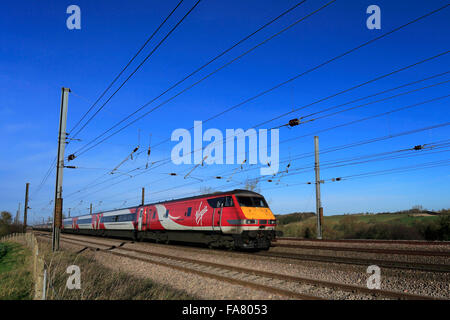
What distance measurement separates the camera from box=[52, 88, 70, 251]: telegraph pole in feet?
59.3

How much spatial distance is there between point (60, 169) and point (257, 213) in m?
12.5

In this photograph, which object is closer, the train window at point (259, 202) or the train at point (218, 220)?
the train at point (218, 220)

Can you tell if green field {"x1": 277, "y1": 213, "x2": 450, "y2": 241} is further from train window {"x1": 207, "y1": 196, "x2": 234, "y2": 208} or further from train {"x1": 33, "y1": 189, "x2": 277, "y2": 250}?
train window {"x1": 207, "y1": 196, "x2": 234, "y2": 208}

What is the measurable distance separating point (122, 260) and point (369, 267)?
11.2 m

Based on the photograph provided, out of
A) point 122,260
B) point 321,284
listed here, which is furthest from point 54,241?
point 321,284

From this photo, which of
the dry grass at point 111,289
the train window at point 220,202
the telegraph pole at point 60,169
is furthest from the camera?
the telegraph pole at point 60,169

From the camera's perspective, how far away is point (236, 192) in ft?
51.7

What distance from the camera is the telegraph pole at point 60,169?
711 inches

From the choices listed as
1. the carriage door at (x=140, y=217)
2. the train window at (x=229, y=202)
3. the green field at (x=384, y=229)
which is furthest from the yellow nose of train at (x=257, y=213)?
the green field at (x=384, y=229)

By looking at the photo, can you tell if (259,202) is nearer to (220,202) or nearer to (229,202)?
(229,202)

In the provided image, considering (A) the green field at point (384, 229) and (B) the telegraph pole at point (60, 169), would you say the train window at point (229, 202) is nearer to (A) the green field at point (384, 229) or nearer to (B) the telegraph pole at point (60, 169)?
(B) the telegraph pole at point (60, 169)

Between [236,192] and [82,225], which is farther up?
[236,192]

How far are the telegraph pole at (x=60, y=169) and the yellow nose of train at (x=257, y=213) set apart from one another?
11.5 metres
